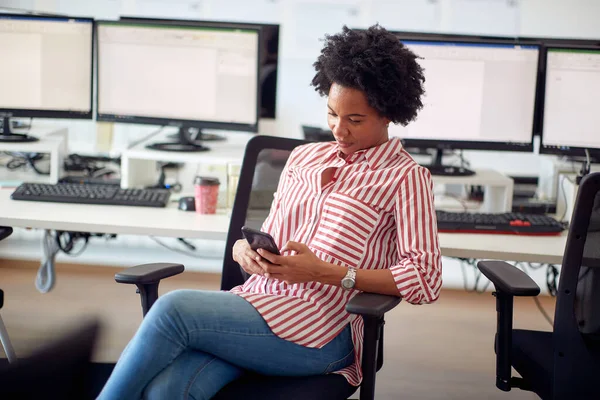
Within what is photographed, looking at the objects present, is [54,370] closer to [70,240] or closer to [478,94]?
[478,94]

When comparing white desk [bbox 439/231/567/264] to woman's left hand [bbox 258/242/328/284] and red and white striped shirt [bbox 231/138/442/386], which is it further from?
woman's left hand [bbox 258/242/328/284]

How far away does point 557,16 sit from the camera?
5211mm

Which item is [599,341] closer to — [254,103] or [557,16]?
[254,103]

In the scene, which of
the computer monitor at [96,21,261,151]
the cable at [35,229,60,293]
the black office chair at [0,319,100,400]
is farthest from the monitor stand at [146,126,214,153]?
the black office chair at [0,319,100,400]

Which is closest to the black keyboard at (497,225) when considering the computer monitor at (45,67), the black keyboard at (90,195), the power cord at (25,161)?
the black keyboard at (90,195)

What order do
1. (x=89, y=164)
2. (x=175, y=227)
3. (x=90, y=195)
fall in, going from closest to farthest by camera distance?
1. (x=175, y=227)
2. (x=90, y=195)
3. (x=89, y=164)

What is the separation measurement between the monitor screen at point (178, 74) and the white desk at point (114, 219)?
523mm

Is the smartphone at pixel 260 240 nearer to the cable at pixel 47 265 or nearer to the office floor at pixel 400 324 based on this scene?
the office floor at pixel 400 324

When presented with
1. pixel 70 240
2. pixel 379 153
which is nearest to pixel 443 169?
pixel 379 153

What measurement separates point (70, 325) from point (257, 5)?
446cm

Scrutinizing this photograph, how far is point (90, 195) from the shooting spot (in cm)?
250

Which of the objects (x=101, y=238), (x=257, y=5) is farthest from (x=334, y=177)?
(x=257, y=5)

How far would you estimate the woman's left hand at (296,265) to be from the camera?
161 cm

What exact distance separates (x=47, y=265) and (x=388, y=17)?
3.10 meters
